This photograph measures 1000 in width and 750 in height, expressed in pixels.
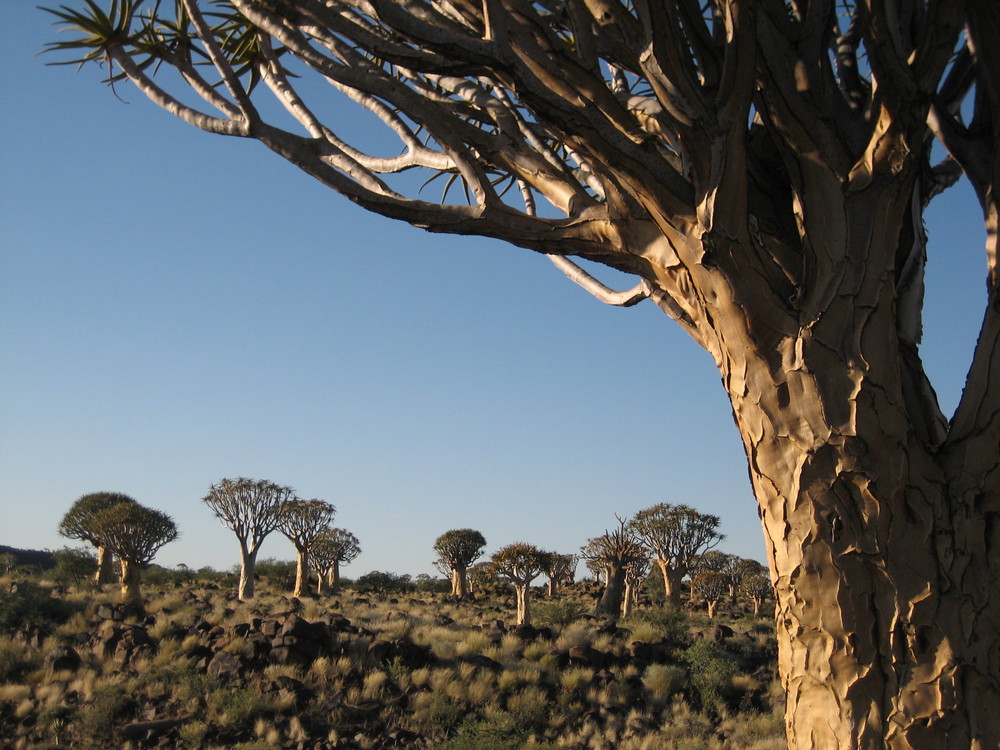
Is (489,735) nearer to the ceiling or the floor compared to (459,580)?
nearer to the floor

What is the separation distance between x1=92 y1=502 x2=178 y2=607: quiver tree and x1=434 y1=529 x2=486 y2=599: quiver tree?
43.1ft

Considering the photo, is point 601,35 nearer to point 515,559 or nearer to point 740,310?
point 740,310

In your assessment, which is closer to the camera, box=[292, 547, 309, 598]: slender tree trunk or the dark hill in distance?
box=[292, 547, 309, 598]: slender tree trunk

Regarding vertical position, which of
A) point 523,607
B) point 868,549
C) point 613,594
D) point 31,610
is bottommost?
point 31,610

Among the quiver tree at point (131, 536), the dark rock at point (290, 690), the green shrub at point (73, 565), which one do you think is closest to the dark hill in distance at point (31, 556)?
the green shrub at point (73, 565)

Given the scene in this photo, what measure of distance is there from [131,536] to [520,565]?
960 centimetres

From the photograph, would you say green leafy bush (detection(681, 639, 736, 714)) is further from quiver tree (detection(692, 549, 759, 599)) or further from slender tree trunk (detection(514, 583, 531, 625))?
quiver tree (detection(692, 549, 759, 599))

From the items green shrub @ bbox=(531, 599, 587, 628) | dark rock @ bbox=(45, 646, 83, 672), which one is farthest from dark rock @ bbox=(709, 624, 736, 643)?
dark rock @ bbox=(45, 646, 83, 672)

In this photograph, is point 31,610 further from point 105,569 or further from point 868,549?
point 868,549

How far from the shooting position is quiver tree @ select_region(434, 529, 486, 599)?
104 ft

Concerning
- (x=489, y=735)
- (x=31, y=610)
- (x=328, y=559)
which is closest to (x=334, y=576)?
(x=328, y=559)

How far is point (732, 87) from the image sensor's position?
121 inches

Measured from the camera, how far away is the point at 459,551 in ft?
105

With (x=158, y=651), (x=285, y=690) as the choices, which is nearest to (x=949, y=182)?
(x=285, y=690)
